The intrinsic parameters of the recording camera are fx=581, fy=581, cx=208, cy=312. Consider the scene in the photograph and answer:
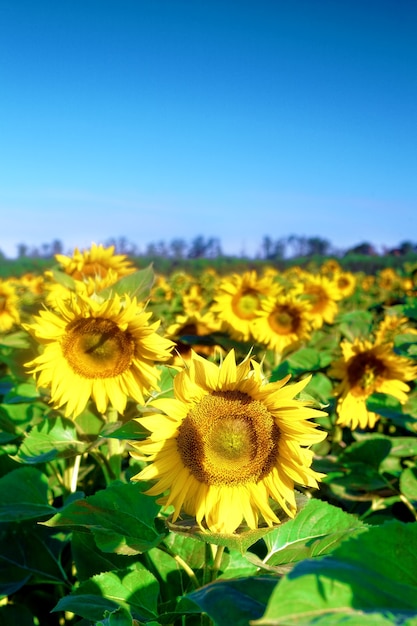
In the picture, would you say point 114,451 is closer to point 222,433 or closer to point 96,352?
point 96,352

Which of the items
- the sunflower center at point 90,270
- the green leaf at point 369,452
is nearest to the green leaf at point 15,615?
the green leaf at point 369,452

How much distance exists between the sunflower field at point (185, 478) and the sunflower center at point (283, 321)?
0.58 meters

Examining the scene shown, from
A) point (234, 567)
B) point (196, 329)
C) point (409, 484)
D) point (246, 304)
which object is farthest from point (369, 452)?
point (246, 304)

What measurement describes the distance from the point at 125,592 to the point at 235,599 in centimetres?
76

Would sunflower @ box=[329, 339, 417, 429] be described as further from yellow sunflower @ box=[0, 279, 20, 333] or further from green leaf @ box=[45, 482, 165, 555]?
yellow sunflower @ box=[0, 279, 20, 333]

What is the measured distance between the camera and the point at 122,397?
2.12 m

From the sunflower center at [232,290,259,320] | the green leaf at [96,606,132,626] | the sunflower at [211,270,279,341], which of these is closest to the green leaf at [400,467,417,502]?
the green leaf at [96,606,132,626]

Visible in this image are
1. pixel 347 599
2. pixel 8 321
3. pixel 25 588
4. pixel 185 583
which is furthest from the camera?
pixel 8 321

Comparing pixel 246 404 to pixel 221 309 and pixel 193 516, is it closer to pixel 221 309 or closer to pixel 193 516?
pixel 193 516

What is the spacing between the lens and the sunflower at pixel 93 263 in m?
3.13

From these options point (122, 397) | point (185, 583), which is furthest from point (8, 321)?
point (185, 583)

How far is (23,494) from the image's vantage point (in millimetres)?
1990

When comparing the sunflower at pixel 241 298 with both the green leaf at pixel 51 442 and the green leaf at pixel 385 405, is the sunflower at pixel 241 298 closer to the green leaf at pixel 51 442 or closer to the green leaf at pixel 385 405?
the green leaf at pixel 385 405

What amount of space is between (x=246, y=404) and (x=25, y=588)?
174 cm
